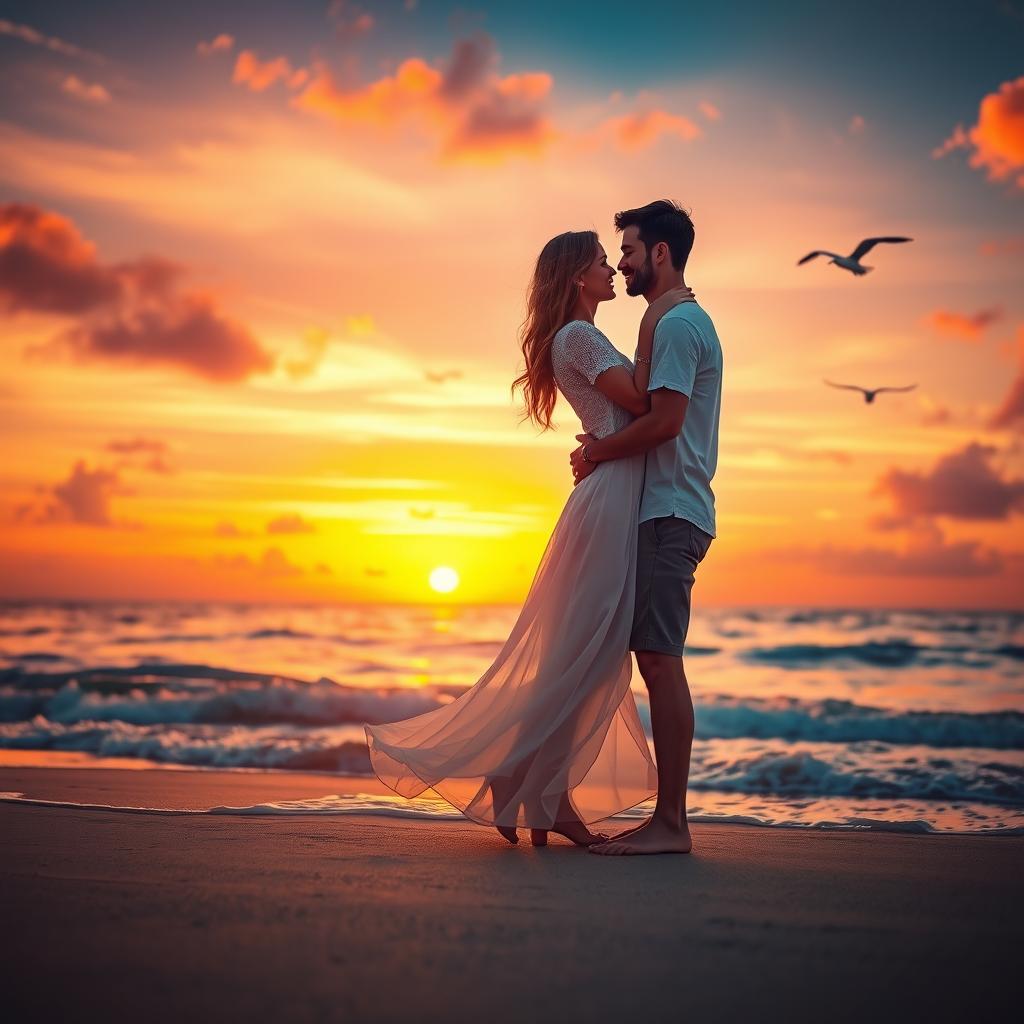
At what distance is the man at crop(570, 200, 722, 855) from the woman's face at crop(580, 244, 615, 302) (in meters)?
Answer: 0.09

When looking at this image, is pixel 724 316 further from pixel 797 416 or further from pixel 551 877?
pixel 551 877

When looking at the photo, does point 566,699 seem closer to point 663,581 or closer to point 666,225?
point 663,581

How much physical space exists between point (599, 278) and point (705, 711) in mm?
8882

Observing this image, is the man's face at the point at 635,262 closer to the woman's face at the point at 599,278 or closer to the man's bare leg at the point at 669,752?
the woman's face at the point at 599,278

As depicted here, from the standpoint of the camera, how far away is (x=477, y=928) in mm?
2686

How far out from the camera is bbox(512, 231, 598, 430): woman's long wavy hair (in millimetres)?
4371

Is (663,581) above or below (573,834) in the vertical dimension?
above

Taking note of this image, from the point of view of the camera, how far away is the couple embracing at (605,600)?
4070 millimetres

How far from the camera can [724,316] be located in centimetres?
1222

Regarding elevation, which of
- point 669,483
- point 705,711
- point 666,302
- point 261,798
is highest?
point 666,302

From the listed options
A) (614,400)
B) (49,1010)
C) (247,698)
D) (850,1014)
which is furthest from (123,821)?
→ (247,698)

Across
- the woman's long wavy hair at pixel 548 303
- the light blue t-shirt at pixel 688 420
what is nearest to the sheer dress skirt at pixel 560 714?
the light blue t-shirt at pixel 688 420

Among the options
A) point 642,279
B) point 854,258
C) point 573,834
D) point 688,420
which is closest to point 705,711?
point 854,258

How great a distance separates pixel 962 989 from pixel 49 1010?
2.07 meters
